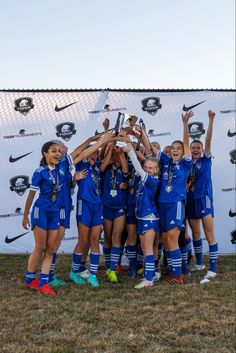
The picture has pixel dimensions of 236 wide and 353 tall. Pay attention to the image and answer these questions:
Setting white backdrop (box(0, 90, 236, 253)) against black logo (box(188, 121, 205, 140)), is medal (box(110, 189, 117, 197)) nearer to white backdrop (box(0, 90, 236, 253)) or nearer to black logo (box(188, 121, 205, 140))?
white backdrop (box(0, 90, 236, 253))

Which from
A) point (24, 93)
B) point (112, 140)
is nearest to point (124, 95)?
point (24, 93)

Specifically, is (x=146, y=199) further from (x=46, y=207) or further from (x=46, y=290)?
(x=46, y=290)

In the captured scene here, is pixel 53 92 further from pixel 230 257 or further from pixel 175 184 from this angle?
pixel 230 257

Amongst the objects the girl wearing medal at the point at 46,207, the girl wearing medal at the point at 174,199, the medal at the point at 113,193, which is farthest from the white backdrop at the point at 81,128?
the girl wearing medal at the point at 46,207

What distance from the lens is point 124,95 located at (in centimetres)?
741

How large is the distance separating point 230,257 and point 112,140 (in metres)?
3.38

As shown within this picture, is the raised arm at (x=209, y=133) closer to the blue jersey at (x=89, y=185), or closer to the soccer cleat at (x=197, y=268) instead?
the blue jersey at (x=89, y=185)

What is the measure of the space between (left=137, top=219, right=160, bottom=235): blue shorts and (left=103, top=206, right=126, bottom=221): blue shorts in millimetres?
303

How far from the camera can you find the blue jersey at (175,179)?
543 centimetres

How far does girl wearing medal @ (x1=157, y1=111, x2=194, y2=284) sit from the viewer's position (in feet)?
17.8

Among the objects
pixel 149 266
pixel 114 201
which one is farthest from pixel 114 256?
pixel 114 201

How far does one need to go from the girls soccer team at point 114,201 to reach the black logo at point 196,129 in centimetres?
158

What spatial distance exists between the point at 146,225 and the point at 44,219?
125 centimetres

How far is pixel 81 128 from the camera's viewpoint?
7.31 metres
